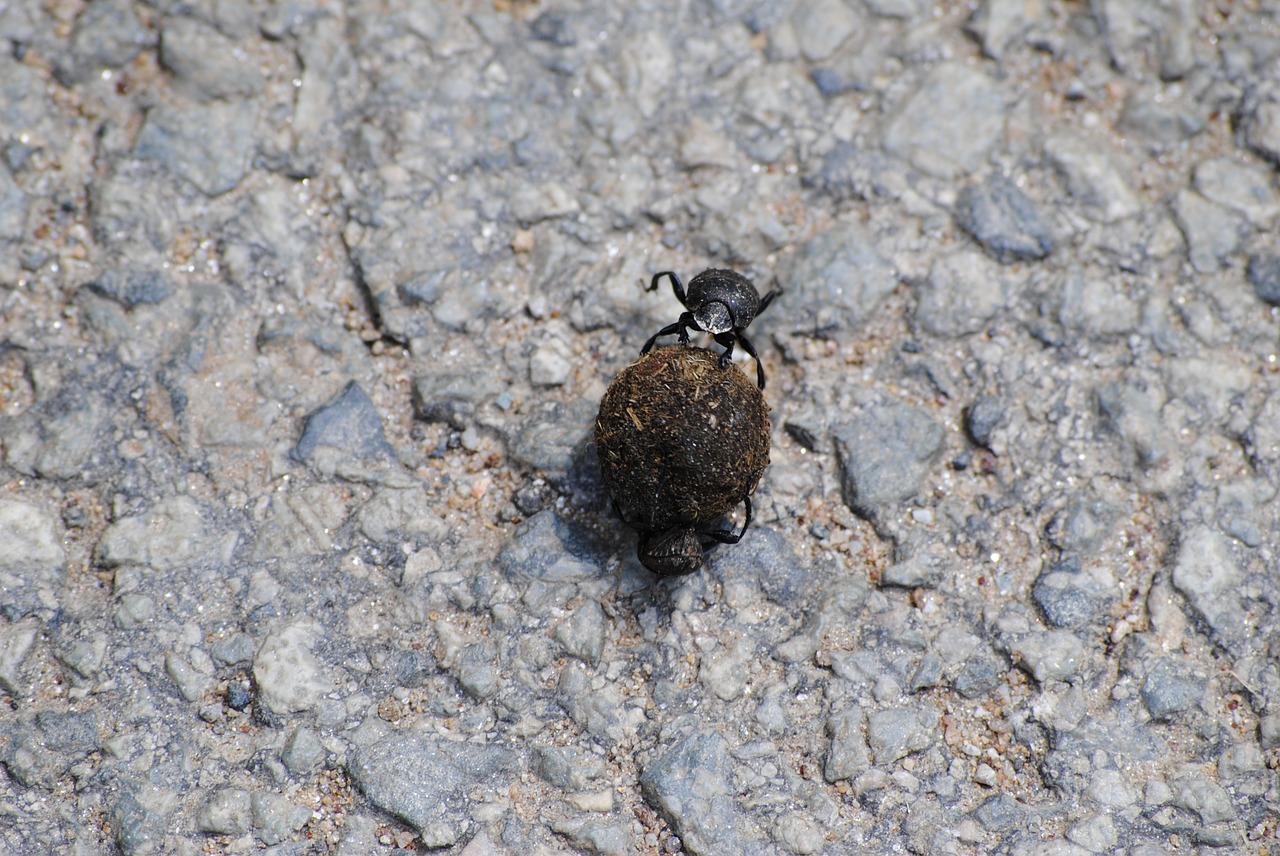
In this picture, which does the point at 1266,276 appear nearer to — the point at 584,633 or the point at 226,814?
the point at 584,633

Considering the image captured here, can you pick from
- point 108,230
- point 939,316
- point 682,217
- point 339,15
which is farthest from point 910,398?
point 108,230

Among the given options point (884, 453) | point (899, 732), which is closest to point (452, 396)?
point (884, 453)

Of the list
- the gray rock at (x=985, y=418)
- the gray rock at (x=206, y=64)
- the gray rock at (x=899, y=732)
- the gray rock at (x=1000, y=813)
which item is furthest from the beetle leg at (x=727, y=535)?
the gray rock at (x=206, y=64)

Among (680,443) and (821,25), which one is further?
(821,25)

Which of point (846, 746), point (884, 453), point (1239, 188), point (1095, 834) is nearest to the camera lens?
point (1095, 834)

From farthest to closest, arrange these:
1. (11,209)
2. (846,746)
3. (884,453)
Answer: (11,209)
(884,453)
(846,746)

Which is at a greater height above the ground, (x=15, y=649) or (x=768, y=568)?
(x=768, y=568)

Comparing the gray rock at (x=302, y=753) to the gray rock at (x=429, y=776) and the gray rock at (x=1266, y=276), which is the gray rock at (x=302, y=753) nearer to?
the gray rock at (x=429, y=776)
